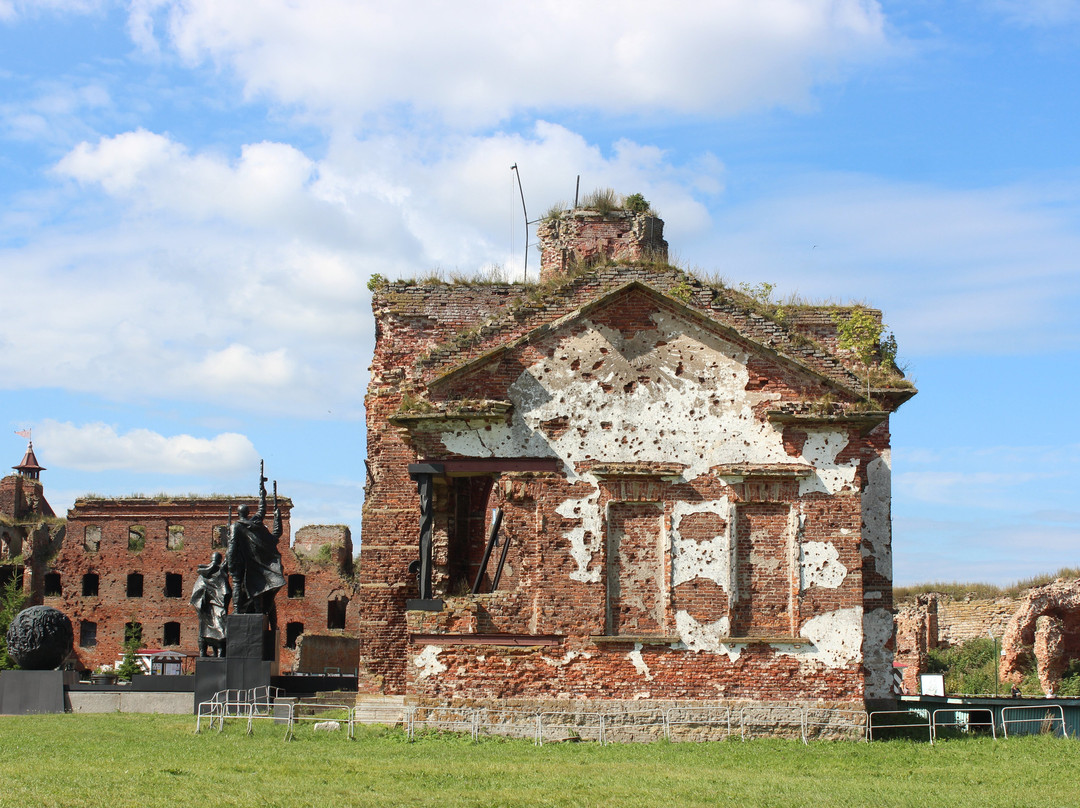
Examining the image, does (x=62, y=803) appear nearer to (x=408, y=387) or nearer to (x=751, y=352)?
(x=408, y=387)

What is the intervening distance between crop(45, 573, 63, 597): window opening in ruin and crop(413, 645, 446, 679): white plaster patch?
133ft

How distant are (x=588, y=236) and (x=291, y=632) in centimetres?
3229

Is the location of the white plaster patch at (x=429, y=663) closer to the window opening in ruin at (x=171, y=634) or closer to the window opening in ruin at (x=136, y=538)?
the window opening in ruin at (x=171, y=634)

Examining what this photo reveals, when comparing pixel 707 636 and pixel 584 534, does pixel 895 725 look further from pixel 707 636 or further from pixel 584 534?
pixel 584 534

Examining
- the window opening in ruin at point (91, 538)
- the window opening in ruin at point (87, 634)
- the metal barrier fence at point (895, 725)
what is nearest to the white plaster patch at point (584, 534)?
the metal barrier fence at point (895, 725)

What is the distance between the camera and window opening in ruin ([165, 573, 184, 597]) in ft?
173

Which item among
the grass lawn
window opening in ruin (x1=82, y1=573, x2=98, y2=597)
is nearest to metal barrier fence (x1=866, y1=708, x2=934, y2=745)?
the grass lawn

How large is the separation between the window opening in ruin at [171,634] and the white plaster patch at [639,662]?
39304mm

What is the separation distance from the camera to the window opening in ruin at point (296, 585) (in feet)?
172

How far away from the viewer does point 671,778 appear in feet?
43.0

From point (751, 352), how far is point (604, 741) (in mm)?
6498

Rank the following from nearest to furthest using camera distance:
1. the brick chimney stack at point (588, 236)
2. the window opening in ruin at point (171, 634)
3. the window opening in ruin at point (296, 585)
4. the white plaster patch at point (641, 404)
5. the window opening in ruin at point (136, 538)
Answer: the white plaster patch at point (641, 404)
the brick chimney stack at point (588, 236)
the window opening in ruin at point (171, 634)
the window opening in ruin at point (296, 585)
the window opening in ruin at point (136, 538)

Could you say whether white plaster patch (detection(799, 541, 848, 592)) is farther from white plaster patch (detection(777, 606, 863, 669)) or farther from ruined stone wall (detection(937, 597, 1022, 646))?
ruined stone wall (detection(937, 597, 1022, 646))

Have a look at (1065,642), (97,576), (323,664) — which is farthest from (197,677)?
(97,576)
